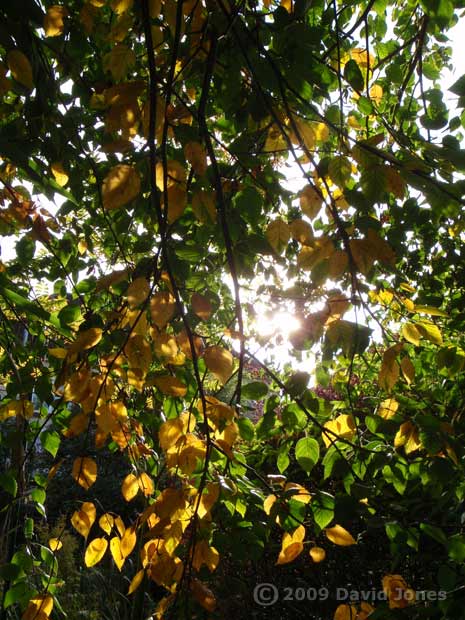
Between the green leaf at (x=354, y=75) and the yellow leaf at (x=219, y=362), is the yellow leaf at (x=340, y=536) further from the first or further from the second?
the green leaf at (x=354, y=75)

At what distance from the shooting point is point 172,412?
1455 mm

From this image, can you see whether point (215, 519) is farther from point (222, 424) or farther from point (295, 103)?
point (295, 103)

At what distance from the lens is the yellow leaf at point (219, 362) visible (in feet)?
3.25

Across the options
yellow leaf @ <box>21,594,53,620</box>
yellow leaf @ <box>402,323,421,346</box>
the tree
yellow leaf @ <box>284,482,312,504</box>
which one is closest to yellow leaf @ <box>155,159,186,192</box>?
the tree

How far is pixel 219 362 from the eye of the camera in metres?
1.00

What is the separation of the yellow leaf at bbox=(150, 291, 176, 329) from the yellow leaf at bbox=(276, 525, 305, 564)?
56 cm

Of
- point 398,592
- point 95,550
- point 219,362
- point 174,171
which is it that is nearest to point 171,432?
point 219,362

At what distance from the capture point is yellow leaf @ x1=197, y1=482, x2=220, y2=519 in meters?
1.05

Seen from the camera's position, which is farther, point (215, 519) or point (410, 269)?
point (410, 269)

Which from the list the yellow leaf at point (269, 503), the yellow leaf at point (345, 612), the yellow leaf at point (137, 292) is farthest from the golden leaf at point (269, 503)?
the yellow leaf at point (137, 292)

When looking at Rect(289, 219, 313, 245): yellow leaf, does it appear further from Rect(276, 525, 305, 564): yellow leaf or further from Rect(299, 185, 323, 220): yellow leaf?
Rect(276, 525, 305, 564): yellow leaf

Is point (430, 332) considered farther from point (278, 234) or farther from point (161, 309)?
point (161, 309)

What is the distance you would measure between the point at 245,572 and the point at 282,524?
262 cm

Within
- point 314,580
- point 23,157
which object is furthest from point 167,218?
point 314,580
